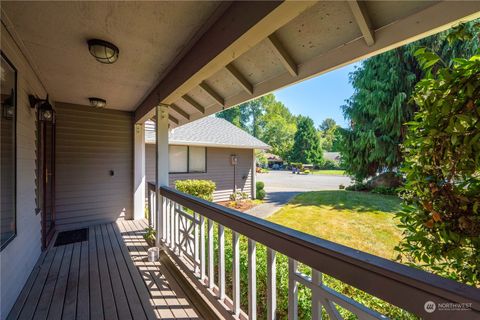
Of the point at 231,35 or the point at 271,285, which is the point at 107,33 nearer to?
the point at 231,35

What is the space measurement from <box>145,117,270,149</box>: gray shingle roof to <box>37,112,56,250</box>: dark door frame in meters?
3.31

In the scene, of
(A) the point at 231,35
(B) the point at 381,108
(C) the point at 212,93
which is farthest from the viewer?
(B) the point at 381,108

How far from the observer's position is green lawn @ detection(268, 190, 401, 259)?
5.38 meters

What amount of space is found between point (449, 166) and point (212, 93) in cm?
266

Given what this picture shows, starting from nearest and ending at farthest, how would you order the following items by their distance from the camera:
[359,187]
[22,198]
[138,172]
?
[22,198] → [138,172] → [359,187]

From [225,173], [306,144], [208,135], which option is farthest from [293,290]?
[306,144]

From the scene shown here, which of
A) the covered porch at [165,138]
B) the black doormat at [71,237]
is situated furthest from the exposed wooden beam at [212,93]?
the black doormat at [71,237]

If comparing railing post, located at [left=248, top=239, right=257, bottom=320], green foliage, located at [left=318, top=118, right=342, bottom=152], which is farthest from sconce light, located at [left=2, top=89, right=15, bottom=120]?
green foliage, located at [left=318, top=118, right=342, bottom=152]

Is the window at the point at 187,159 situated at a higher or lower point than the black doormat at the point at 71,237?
higher

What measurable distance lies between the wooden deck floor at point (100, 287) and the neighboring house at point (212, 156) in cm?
457

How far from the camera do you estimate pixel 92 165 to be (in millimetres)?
4742

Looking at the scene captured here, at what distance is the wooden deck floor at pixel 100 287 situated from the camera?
7.09ft

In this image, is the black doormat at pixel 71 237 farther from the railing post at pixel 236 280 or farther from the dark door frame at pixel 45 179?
the railing post at pixel 236 280

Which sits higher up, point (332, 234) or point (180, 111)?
point (180, 111)
